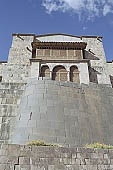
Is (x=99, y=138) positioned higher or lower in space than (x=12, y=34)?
lower

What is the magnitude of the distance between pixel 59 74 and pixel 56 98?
5.82 m

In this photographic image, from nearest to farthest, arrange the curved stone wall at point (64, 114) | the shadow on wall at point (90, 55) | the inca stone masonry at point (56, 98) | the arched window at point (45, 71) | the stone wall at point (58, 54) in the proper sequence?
the curved stone wall at point (64, 114)
the inca stone masonry at point (56, 98)
the arched window at point (45, 71)
the stone wall at point (58, 54)
the shadow on wall at point (90, 55)

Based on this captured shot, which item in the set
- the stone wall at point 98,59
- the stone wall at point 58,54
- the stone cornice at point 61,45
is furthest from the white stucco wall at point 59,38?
the stone wall at point 58,54

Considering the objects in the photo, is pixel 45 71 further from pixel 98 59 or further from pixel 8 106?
pixel 98 59

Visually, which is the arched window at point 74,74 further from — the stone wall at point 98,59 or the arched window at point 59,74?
the stone wall at point 98,59

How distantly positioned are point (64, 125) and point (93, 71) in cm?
1104

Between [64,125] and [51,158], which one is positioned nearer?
[51,158]

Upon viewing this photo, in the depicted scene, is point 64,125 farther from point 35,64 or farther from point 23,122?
point 35,64

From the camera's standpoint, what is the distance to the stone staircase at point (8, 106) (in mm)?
13375

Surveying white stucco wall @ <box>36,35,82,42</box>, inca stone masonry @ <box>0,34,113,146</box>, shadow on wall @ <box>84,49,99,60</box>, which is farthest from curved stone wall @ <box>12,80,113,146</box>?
white stucco wall @ <box>36,35,82,42</box>

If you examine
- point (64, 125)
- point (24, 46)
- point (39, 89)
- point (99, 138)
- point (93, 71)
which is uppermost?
point (24, 46)

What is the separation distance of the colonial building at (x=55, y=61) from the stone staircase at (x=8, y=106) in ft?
9.28

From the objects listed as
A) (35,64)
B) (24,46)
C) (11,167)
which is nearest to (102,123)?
(11,167)

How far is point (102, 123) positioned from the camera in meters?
13.5
